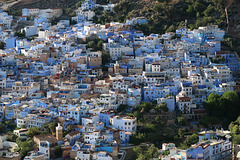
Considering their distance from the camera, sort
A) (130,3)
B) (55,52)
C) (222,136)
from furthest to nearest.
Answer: (130,3) → (55,52) → (222,136)

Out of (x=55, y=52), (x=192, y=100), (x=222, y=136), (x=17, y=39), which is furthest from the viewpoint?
(x=17, y=39)

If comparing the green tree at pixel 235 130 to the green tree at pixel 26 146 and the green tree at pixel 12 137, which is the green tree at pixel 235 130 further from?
the green tree at pixel 12 137

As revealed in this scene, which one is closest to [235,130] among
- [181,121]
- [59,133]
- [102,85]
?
[181,121]

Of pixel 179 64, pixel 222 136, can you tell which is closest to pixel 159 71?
pixel 179 64

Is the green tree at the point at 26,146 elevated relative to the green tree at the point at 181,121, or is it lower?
lower

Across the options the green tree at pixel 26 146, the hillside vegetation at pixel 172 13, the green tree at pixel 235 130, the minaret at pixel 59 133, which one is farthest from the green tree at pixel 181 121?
the hillside vegetation at pixel 172 13

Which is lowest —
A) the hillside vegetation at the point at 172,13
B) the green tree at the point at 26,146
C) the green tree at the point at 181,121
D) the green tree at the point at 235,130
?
the green tree at the point at 26,146

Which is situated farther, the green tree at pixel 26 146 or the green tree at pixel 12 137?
the green tree at pixel 12 137

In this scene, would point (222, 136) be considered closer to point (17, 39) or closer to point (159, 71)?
point (159, 71)
